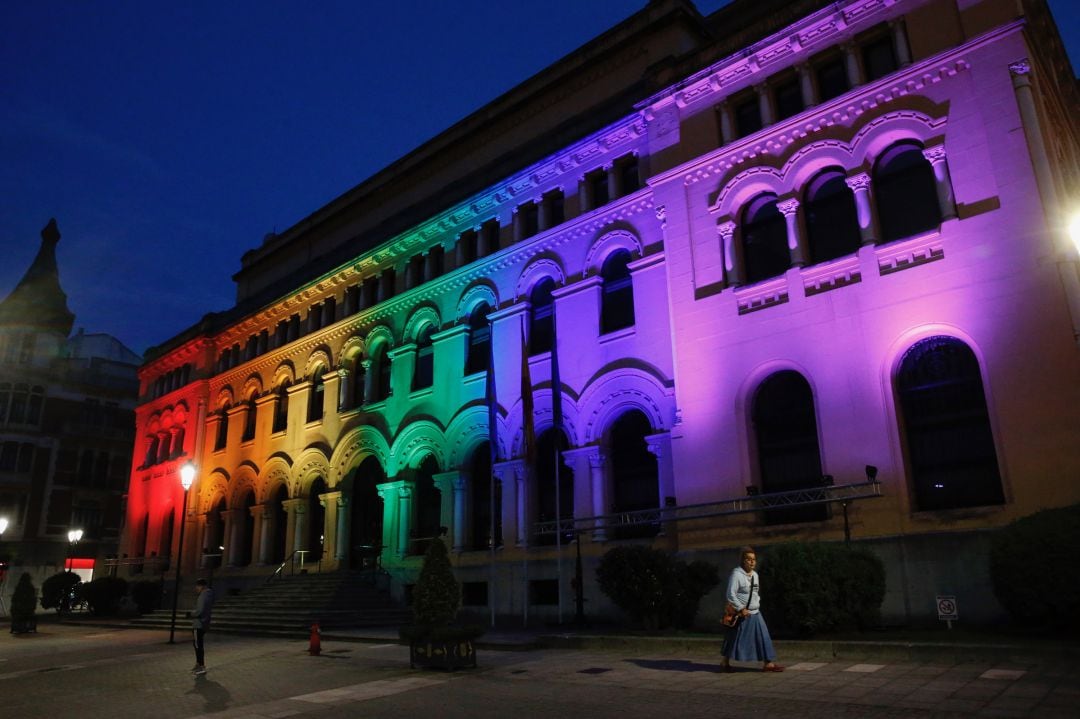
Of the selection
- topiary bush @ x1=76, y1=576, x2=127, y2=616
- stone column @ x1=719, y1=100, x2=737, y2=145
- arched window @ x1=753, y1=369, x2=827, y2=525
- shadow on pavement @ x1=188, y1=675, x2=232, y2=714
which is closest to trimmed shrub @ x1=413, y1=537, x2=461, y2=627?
shadow on pavement @ x1=188, y1=675, x2=232, y2=714

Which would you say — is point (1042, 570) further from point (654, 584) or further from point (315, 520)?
point (315, 520)

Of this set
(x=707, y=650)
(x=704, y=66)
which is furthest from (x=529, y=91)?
(x=707, y=650)

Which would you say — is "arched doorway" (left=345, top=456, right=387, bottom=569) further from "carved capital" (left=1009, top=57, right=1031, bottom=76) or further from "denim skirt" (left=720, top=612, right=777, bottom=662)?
"carved capital" (left=1009, top=57, right=1031, bottom=76)

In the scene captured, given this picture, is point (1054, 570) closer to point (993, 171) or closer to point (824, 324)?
point (824, 324)

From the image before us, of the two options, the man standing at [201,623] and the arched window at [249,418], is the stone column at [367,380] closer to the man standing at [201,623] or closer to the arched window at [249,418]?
the arched window at [249,418]

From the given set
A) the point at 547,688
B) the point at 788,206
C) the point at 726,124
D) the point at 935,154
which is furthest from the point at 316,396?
the point at 935,154

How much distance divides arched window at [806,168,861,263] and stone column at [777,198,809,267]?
1.03 feet

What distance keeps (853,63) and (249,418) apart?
1172 inches

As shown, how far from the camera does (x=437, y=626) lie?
13383 mm

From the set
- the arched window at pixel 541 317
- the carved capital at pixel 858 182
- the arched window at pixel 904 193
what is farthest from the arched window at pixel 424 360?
the arched window at pixel 904 193

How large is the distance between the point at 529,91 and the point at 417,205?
6257 millimetres

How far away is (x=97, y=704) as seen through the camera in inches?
440

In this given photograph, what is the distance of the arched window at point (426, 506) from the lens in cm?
2586

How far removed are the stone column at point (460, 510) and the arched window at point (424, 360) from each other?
4.43m
